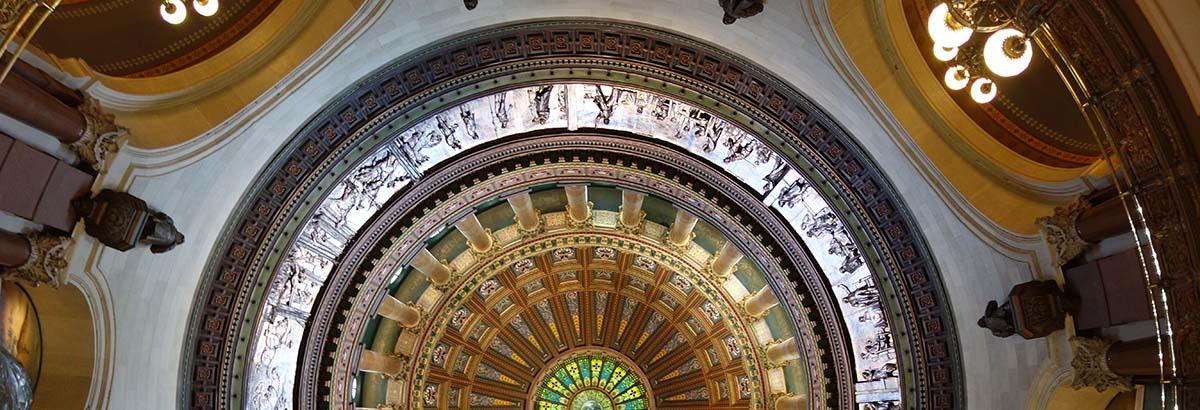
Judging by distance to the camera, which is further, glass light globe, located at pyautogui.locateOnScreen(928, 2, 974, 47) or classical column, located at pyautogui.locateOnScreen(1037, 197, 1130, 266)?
classical column, located at pyautogui.locateOnScreen(1037, 197, 1130, 266)

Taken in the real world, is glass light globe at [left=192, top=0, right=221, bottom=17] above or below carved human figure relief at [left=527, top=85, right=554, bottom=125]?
below

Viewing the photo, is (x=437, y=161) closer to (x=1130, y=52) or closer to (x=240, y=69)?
(x=240, y=69)

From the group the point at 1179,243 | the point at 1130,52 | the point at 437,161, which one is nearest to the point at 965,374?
the point at 1179,243

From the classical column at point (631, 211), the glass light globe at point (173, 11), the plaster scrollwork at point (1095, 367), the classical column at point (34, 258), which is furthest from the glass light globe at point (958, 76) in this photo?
the classical column at point (34, 258)

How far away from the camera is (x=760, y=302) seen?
1401cm

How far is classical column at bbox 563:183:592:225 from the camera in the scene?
1309cm

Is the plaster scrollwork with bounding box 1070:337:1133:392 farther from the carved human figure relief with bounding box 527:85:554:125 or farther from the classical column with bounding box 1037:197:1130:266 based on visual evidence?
the carved human figure relief with bounding box 527:85:554:125

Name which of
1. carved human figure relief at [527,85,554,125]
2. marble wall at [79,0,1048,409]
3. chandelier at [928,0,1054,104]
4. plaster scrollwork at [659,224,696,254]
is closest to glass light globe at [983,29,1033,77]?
chandelier at [928,0,1054,104]

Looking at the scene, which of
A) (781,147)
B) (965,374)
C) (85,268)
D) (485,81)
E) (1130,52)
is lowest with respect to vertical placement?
(965,374)

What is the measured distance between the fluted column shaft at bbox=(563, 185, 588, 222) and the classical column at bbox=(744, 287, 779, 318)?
3.73 meters

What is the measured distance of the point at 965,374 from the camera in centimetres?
1004

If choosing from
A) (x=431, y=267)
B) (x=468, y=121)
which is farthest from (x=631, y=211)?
(x=431, y=267)

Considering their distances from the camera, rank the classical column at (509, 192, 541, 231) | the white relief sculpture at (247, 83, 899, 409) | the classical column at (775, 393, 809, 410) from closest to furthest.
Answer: the white relief sculpture at (247, 83, 899, 409), the classical column at (509, 192, 541, 231), the classical column at (775, 393, 809, 410)

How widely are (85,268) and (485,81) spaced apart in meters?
5.47
